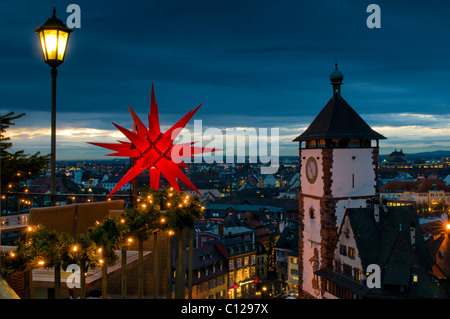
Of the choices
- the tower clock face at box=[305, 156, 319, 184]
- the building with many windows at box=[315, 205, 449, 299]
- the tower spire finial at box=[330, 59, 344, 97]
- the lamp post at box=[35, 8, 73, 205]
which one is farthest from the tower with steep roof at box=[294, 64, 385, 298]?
the lamp post at box=[35, 8, 73, 205]

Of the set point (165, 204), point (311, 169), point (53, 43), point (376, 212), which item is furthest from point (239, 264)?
Answer: point (53, 43)

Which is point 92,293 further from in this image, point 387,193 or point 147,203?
point 387,193

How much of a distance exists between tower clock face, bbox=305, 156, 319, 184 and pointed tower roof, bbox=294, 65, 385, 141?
1254 mm

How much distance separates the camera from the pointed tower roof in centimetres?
2273

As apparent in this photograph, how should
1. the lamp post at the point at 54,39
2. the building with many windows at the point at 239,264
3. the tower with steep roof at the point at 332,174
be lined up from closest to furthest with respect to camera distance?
the lamp post at the point at 54,39, the tower with steep roof at the point at 332,174, the building with many windows at the point at 239,264

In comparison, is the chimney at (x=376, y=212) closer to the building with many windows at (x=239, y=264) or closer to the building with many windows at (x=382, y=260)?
the building with many windows at (x=382, y=260)

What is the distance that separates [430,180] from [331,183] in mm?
89627

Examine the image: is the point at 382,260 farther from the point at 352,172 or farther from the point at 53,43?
the point at 53,43

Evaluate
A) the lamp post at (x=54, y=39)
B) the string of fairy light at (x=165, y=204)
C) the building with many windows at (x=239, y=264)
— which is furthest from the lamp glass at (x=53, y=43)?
the building with many windows at (x=239, y=264)

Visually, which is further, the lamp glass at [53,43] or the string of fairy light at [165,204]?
the lamp glass at [53,43]

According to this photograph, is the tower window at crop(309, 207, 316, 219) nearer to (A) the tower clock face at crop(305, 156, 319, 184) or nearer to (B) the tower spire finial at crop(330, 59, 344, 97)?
(A) the tower clock face at crop(305, 156, 319, 184)

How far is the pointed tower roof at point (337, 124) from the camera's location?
74.6ft

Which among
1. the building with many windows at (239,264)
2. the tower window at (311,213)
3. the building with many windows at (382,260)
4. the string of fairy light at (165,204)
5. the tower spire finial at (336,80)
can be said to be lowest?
the building with many windows at (239,264)

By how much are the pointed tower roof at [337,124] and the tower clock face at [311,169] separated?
1254mm
